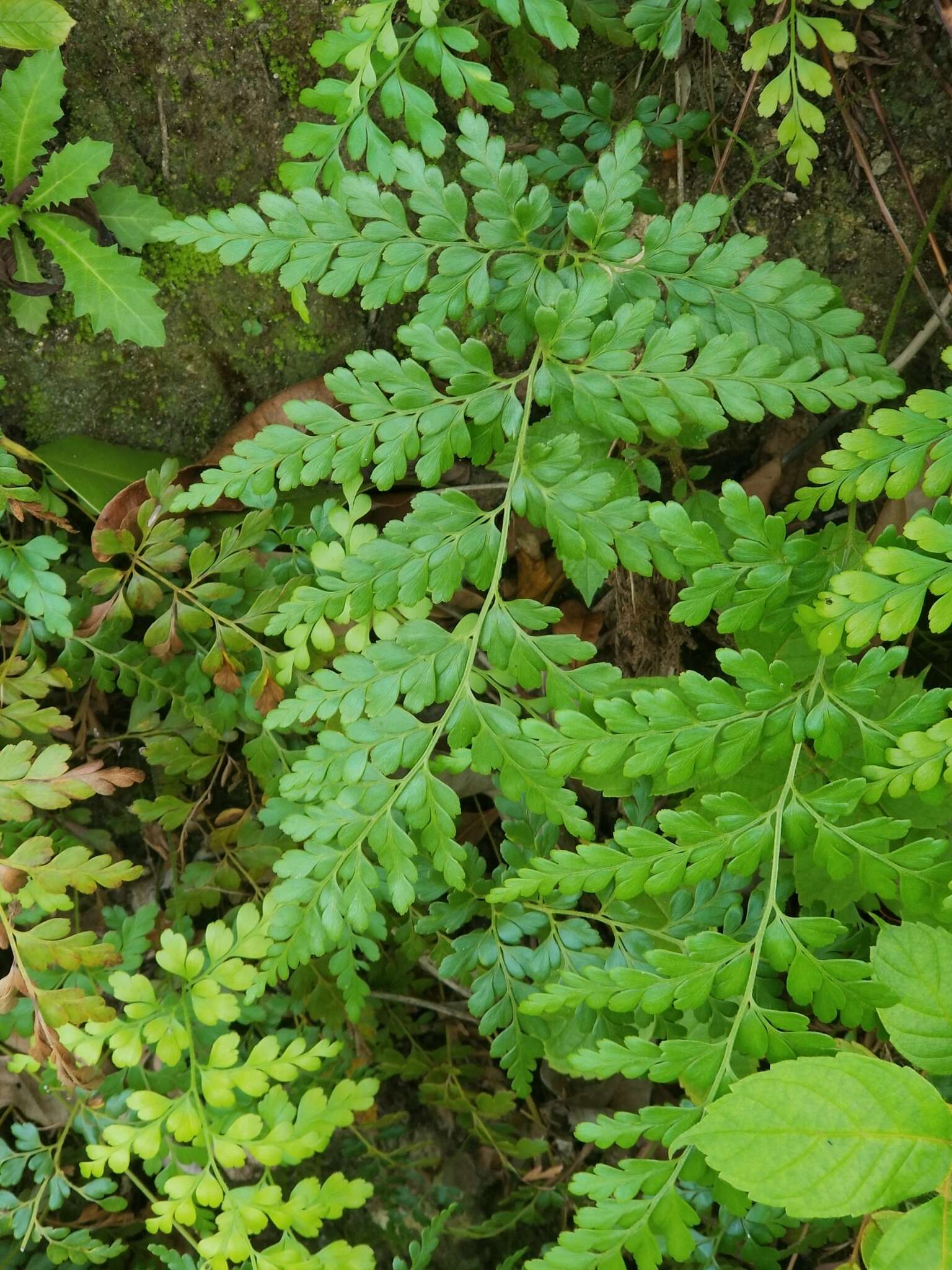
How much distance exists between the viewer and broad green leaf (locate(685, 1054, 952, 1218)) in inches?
46.1

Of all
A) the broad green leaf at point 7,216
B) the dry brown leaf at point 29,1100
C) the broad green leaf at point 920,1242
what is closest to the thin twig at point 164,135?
the broad green leaf at point 7,216

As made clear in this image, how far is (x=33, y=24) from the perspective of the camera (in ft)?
5.84

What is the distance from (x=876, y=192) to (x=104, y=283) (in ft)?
5.42

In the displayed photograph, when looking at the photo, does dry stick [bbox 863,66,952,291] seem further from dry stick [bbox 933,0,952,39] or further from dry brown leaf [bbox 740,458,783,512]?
dry brown leaf [bbox 740,458,783,512]

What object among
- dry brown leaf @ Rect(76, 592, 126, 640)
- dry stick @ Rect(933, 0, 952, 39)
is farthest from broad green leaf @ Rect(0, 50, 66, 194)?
dry stick @ Rect(933, 0, 952, 39)

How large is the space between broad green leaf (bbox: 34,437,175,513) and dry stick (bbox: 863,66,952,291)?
5.77 feet

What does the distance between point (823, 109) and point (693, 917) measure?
5.66 ft

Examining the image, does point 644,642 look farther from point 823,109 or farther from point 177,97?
point 177,97

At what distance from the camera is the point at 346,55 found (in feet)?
5.34

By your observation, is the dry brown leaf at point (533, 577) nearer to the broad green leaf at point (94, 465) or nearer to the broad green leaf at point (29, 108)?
the broad green leaf at point (94, 465)

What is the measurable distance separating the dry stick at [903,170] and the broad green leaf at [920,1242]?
1.84 m

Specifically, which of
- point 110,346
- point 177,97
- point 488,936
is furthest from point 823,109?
point 488,936

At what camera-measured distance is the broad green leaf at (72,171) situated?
6.11 feet

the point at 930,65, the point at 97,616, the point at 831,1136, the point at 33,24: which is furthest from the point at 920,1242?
the point at 33,24
